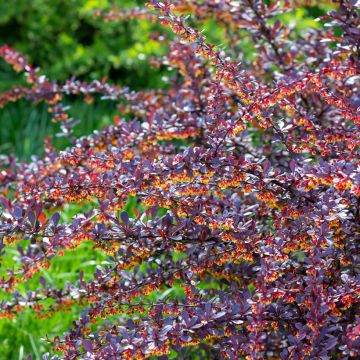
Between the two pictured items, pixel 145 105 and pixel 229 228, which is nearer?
pixel 229 228

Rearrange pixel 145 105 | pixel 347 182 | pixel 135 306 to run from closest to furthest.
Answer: pixel 347 182, pixel 135 306, pixel 145 105

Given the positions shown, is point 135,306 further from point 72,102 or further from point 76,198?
point 72,102

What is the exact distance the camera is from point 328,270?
1.75m

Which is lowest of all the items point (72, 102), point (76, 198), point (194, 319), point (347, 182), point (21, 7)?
point (72, 102)

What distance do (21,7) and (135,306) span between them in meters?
3.65

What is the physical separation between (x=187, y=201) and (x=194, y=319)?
332 mm

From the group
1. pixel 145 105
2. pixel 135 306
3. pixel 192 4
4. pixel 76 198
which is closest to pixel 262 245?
pixel 135 306

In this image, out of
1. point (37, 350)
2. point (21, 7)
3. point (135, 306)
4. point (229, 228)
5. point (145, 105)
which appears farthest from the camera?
point (21, 7)

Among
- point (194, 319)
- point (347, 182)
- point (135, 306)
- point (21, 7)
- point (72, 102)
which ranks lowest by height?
point (72, 102)

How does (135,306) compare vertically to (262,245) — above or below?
below

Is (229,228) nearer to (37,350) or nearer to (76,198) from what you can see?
(76,198)

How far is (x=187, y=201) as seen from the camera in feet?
5.84

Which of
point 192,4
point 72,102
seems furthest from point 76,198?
point 72,102

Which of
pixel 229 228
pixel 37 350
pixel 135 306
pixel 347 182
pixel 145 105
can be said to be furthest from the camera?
pixel 145 105
